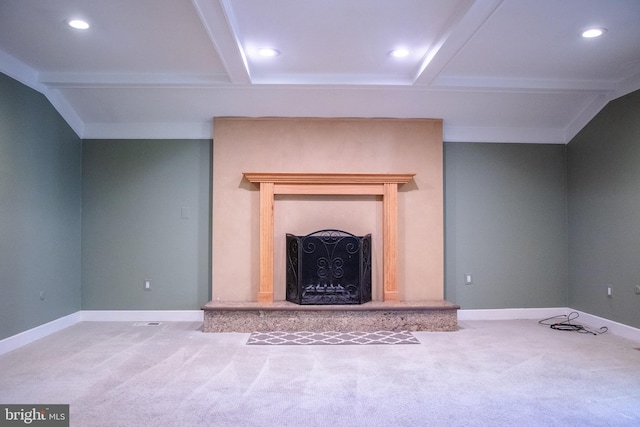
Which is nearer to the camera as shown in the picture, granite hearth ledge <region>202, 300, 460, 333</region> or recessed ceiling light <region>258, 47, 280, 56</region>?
recessed ceiling light <region>258, 47, 280, 56</region>

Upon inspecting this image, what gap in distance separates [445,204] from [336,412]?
316 centimetres

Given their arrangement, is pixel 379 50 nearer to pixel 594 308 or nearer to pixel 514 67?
pixel 514 67

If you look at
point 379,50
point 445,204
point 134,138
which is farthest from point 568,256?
point 134,138

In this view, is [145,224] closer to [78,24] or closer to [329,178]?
[329,178]

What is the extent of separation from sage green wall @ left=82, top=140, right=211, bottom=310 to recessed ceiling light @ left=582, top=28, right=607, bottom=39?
3.70m

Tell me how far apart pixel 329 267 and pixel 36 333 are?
283 cm

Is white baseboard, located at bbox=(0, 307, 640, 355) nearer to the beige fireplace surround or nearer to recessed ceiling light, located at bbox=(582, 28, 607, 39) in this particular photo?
the beige fireplace surround

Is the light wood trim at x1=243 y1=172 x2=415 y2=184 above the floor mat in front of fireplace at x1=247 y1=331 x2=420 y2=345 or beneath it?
above

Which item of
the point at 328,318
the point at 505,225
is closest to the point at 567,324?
the point at 505,225

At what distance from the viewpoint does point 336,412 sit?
247 cm

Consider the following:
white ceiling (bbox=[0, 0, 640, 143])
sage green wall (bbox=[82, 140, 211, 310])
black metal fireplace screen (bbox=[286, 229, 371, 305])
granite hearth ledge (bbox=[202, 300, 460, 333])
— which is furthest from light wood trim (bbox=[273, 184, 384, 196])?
granite hearth ledge (bbox=[202, 300, 460, 333])

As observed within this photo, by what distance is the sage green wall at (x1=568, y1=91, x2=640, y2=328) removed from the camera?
13.5 feet

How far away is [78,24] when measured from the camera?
3.13 meters

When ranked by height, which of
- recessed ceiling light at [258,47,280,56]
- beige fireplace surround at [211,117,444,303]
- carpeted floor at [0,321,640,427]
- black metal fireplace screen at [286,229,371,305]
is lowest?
carpeted floor at [0,321,640,427]
